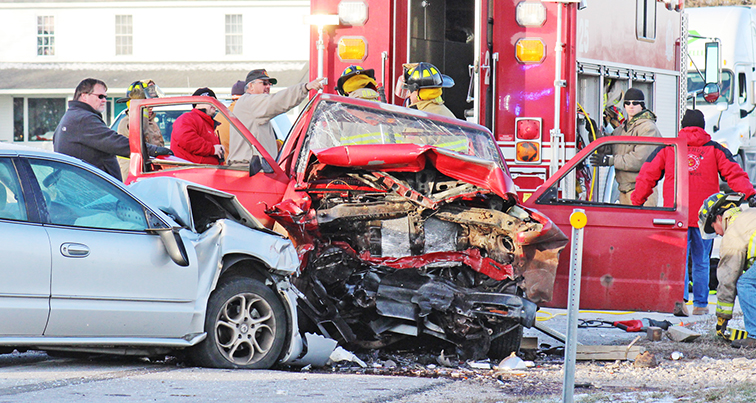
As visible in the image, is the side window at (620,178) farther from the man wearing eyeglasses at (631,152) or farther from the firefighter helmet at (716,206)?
the firefighter helmet at (716,206)

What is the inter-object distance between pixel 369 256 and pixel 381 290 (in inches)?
12.4

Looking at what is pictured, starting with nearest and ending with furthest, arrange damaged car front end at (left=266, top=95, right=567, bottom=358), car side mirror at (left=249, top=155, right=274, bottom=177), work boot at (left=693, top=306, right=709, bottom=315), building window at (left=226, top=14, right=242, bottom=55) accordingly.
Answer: damaged car front end at (left=266, top=95, right=567, bottom=358), car side mirror at (left=249, top=155, right=274, bottom=177), work boot at (left=693, top=306, right=709, bottom=315), building window at (left=226, top=14, right=242, bottom=55)

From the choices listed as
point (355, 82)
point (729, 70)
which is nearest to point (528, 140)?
point (355, 82)

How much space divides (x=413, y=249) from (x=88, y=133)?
282 cm

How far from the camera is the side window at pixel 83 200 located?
17.8 feet

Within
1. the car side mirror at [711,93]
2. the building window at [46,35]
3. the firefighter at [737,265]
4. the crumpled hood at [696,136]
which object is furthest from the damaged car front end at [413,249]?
the building window at [46,35]

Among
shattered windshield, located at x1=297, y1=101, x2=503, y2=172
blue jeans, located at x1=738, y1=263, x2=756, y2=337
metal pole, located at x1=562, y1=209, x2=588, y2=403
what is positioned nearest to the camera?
metal pole, located at x1=562, y1=209, x2=588, y2=403

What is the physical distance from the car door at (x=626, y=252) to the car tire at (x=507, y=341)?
2.10ft

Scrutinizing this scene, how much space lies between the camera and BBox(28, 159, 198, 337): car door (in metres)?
5.32

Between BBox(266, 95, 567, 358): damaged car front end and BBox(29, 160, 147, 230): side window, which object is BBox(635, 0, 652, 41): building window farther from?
BBox(29, 160, 147, 230): side window

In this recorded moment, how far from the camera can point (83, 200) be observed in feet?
18.3

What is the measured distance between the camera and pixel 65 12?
106 feet

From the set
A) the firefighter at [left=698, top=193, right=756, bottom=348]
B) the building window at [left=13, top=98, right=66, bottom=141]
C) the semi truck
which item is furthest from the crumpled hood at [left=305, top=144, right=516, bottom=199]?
the building window at [left=13, top=98, right=66, bottom=141]

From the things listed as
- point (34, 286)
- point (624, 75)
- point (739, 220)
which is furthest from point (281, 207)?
point (624, 75)
